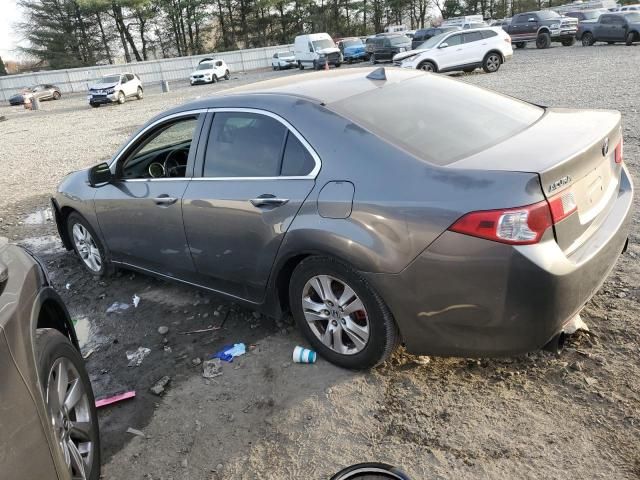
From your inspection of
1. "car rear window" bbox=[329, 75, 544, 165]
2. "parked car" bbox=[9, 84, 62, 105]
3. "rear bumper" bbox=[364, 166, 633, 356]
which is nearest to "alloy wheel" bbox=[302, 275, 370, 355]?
"rear bumper" bbox=[364, 166, 633, 356]

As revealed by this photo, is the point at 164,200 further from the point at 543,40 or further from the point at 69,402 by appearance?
the point at 543,40

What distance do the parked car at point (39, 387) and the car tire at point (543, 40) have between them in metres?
32.1

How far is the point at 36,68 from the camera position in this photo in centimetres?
5925

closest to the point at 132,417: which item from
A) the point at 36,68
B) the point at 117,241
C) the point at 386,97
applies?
the point at 117,241

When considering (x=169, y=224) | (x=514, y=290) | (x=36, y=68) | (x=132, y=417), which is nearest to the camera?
(x=514, y=290)

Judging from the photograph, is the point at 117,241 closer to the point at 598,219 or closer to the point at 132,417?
the point at 132,417

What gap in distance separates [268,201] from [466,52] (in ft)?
66.0

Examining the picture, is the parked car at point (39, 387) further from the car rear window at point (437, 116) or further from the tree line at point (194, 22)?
the tree line at point (194, 22)

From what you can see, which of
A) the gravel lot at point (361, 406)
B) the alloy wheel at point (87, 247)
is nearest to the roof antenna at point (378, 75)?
the gravel lot at point (361, 406)

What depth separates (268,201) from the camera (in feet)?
10.7

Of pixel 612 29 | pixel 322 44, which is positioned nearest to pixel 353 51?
pixel 322 44

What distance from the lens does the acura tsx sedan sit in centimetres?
254

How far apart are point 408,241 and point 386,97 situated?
1.16 metres

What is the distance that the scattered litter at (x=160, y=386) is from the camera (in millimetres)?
3340
